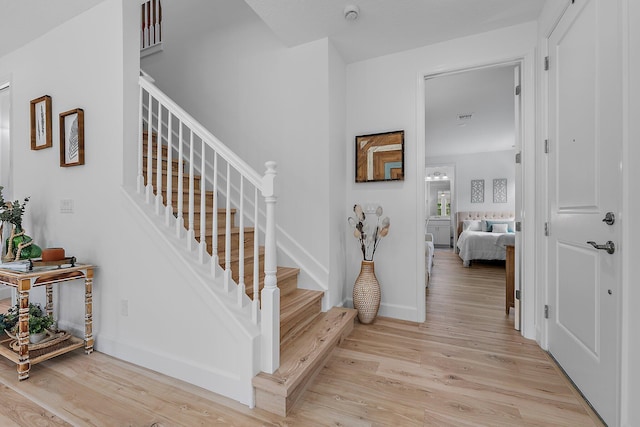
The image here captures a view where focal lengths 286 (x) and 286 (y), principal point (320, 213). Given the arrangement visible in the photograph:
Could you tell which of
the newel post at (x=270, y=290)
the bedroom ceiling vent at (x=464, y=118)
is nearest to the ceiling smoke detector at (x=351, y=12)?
the newel post at (x=270, y=290)

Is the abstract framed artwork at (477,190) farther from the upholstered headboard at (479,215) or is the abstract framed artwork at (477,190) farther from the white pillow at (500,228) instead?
the white pillow at (500,228)

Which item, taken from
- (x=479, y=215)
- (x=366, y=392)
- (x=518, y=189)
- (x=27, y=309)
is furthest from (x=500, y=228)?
(x=27, y=309)

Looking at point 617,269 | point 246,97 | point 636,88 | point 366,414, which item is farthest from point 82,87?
point 617,269

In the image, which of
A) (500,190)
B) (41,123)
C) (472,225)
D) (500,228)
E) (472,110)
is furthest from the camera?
(500,190)

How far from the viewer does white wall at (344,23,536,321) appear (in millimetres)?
2590

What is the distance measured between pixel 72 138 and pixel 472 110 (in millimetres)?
5073

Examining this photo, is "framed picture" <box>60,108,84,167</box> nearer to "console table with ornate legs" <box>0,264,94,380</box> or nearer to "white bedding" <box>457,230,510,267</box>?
"console table with ornate legs" <box>0,264,94,380</box>

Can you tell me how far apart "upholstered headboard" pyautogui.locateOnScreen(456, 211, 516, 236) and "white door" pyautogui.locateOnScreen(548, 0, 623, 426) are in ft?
19.4

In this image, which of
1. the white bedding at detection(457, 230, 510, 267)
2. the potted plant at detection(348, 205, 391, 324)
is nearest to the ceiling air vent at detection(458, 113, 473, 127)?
the white bedding at detection(457, 230, 510, 267)

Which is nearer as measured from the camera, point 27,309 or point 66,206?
point 27,309

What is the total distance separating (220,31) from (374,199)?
238 cm

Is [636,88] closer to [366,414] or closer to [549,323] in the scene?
[549,323]

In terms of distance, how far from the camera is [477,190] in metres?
7.51

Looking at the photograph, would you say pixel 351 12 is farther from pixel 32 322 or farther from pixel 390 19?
pixel 32 322
